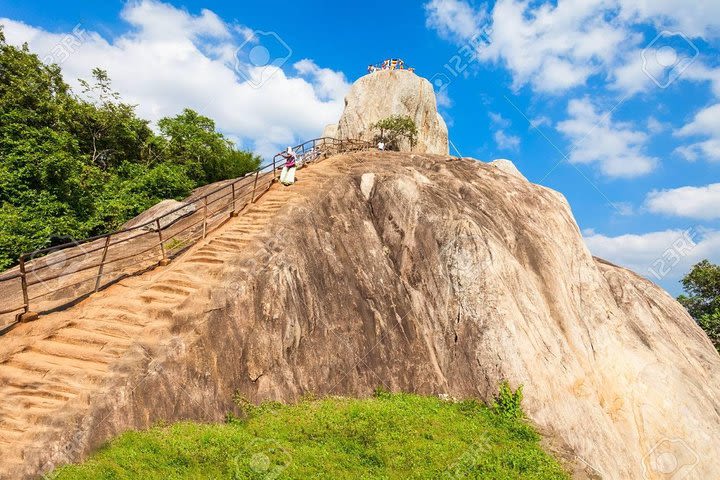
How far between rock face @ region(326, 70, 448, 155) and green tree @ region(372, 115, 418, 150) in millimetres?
1030

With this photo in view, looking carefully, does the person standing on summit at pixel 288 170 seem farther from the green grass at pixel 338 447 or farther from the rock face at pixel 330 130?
the rock face at pixel 330 130

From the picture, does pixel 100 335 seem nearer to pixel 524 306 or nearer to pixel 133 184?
pixel 524 306

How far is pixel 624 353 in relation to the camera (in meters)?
16.7

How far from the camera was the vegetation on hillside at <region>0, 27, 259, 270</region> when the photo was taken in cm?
1828

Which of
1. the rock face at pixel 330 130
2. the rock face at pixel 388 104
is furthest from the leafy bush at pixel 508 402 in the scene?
the rock face at pixel 330 130

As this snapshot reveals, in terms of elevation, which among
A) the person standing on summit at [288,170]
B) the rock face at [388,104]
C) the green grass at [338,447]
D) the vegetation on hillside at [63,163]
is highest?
the rock face at [388,104]

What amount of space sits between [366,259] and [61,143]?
16772 mm

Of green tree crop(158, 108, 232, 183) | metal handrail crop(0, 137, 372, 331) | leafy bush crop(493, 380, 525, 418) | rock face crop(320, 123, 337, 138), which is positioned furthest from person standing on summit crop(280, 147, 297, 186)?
rock face crop(320, 123, 337, 138)

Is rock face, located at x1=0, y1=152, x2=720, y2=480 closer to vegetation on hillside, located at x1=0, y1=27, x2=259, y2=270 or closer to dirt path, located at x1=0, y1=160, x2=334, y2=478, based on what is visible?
dirt path, located at x1=0, y1=160, x2=334, y2=478

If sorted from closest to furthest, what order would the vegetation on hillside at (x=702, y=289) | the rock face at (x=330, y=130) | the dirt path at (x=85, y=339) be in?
1. the dirt path at (x=85, y=339)
2. the vegetation on hillside at (x=702, y=289)
3. the rock face at (x=330, y=130)

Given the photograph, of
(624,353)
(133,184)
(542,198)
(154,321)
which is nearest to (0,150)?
(133,184)

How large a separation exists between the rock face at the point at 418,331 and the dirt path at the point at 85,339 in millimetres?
153

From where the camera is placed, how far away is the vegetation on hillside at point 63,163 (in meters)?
18.3

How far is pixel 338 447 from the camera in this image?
365 inches
